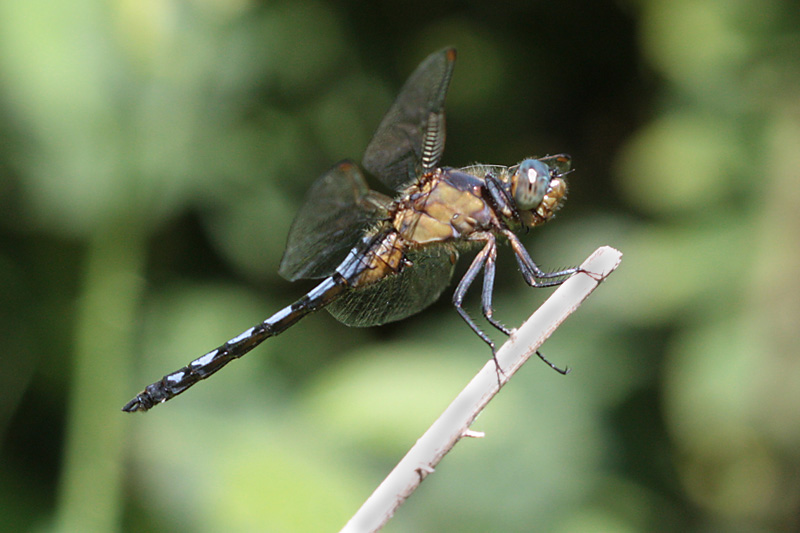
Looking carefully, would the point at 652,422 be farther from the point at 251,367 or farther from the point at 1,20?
the point at 1,20

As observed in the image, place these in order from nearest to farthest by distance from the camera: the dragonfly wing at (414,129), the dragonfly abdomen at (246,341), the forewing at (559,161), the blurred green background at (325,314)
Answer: the dragonfly wing at (414,129)
the dragonfly abdomen at (246,341)
the forewing at (559,161)
the blurred green background at (325,314)

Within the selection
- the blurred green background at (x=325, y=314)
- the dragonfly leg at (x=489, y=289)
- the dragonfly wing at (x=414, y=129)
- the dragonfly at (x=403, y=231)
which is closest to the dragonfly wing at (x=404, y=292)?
the dragonfly at (x=403, y=231)

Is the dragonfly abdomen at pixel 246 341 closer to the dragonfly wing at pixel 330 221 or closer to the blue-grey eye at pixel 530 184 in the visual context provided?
the dragonfly wing at pixel 330 221

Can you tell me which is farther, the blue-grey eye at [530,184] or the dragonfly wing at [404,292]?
the dragonfly wing at [404,292]

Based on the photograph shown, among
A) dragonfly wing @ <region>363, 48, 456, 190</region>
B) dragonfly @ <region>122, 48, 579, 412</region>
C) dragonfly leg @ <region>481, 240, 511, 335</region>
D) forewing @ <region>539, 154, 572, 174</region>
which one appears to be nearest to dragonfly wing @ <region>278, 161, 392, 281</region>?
dragonfly @ <region>122, 48, 579, 412</region>

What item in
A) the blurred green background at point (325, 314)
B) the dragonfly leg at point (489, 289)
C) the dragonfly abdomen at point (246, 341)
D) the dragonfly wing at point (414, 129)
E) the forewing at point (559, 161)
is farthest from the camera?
the blurred green background at point (325, 314)

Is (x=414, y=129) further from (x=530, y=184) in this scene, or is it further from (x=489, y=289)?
(x=489, y=289)

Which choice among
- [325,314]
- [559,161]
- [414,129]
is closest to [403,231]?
[414,129]

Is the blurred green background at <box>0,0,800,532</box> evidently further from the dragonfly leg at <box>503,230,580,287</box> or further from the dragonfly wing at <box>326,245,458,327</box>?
the dragonfly leg at <box>503,230,580,287</box>

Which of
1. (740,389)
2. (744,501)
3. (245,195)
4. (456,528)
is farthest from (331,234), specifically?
(744,501)
